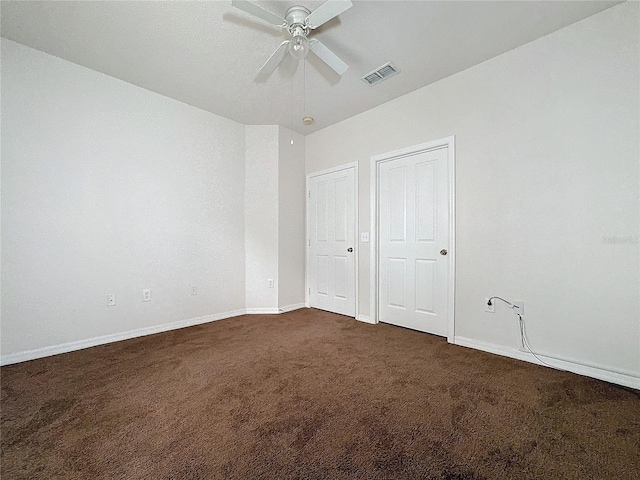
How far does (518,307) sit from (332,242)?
7.27 ft

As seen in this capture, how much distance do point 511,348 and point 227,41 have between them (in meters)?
3.44

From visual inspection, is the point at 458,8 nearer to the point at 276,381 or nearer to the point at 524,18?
the point at 524,18

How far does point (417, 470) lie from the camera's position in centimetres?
118

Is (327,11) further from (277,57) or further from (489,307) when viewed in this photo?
(489,307)

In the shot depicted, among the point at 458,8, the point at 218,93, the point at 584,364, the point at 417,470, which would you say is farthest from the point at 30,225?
the point at 584,364

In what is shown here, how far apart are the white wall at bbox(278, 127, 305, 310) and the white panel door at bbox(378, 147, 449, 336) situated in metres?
1.29

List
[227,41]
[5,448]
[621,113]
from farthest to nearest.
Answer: [227,41]
[621,113]
[5,448]

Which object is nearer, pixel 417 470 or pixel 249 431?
pixel 417 470

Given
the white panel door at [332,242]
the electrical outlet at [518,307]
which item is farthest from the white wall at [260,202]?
the electrical outlet at [518,307]

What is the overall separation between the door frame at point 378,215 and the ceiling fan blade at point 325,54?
125cm

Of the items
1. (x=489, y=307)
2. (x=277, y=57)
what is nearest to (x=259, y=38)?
(x=277, y=57)

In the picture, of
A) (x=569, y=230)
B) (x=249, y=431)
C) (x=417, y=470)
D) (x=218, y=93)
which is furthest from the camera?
(x=218, y=93)

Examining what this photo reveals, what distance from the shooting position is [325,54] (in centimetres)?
209

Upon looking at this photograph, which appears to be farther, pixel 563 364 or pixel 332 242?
pixel 332 242
